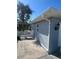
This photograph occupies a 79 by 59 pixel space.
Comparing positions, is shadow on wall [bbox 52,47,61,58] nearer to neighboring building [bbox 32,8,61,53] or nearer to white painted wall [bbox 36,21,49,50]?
neighboring building [bbox 32,8,61,53]

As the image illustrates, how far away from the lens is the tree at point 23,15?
4.58 feet

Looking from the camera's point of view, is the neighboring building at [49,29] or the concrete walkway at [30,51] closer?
the concrete walkway at [30,51]

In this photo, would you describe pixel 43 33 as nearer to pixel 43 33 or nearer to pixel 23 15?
pixel 43 33

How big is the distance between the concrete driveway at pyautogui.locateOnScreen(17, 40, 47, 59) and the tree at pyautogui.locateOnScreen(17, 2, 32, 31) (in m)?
0.19

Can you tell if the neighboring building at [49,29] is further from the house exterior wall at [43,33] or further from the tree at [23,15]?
the tree at [23,15]

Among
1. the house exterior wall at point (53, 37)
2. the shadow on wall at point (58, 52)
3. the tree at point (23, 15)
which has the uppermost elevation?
the tree at point (23, 15)

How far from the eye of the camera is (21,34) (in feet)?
4.66

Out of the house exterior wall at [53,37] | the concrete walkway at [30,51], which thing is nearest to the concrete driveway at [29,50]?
the concrete walkway at [30,51]

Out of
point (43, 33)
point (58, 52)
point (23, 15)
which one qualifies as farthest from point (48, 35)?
point (23, 15)

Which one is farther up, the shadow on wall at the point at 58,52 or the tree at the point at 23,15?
the tree at the point at 23,15
